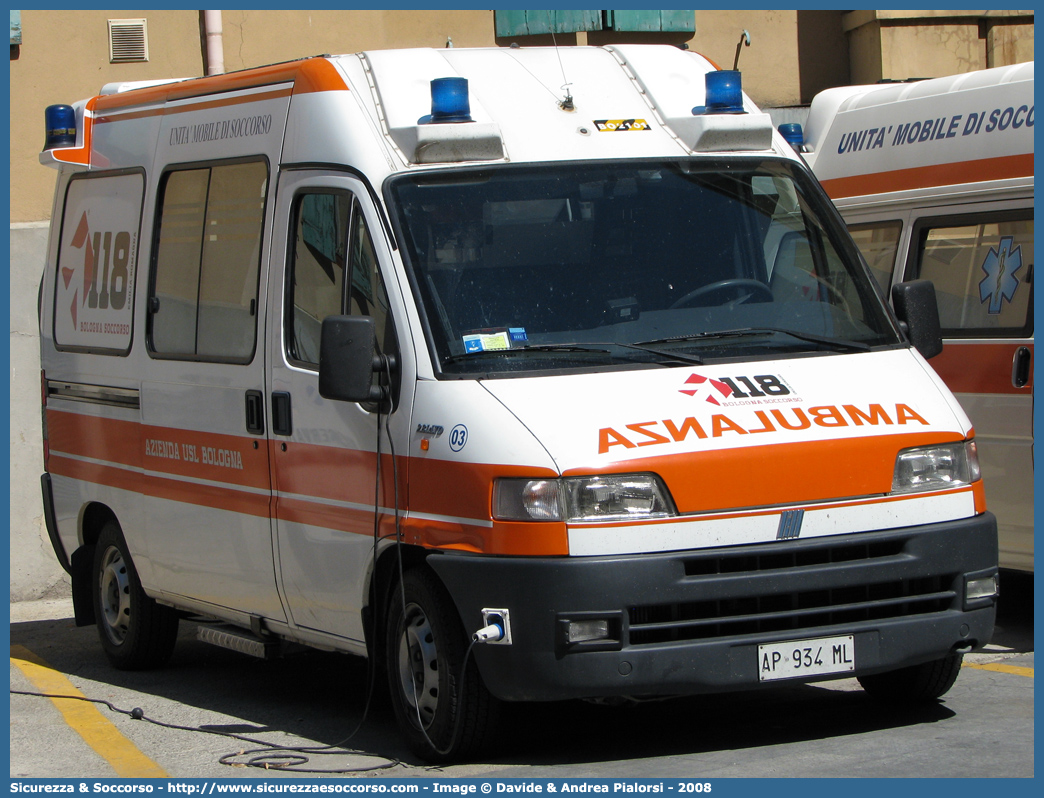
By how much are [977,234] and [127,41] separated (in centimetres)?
764

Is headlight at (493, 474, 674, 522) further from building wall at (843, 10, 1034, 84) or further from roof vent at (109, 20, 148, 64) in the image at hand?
building wall at (843, 10, 1034, 84)

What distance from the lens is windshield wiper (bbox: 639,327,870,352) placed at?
6.14 m

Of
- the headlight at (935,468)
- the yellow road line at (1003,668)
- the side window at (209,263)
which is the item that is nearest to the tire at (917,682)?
the headlight at (935,468)

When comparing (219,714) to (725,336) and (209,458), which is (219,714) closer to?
(209,458)

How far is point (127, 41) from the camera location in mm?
13109

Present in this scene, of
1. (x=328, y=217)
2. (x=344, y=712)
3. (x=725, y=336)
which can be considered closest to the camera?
(x=725, y=336)

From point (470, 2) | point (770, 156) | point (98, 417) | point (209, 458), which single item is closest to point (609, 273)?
point (770, 156)

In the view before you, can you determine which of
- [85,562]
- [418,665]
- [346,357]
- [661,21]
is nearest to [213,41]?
[85,562]

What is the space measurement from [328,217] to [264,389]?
2.77ft

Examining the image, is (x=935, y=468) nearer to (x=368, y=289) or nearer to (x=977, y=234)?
(x=368, y=289)

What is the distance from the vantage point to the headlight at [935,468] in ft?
19.2

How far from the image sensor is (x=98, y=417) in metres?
8.58

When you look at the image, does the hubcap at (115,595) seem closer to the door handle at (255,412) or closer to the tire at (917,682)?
the door handle at (255,412)

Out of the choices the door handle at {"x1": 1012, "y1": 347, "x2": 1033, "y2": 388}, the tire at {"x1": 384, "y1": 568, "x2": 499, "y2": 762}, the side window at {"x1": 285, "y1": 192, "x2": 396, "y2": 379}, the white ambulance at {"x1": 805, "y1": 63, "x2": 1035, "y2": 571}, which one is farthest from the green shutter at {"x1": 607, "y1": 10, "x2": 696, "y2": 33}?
the tire at {"x1": 384, "y1": 568, "x2": 499, "y2": 762}
